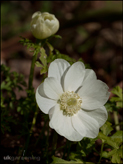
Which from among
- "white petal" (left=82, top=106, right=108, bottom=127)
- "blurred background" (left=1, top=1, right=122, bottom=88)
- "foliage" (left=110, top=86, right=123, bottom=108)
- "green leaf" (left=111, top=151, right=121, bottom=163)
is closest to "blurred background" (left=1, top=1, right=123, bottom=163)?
"blurred background" (left=1, top=1, right=122, bottom=88)

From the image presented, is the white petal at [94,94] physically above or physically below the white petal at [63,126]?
above

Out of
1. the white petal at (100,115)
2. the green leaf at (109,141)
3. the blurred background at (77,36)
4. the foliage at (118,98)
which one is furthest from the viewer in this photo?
the blurred background at (77,36)

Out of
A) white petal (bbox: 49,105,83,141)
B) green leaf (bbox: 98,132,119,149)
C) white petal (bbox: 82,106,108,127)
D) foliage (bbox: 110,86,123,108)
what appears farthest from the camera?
foliage (bbox: 110,86,123,108)

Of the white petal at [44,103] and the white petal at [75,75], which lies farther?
the white petal at [75,75]

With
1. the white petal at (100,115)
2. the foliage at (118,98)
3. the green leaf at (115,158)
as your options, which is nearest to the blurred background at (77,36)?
the foliage at (118,98)

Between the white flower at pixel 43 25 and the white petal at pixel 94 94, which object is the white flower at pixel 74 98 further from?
the white flower at pixel 43 25

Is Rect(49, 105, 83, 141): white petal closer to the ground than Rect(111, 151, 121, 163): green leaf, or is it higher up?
higher up

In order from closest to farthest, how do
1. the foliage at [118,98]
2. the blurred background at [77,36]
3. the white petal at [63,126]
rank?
1. the white petal at [63,126]
2. the foliage at [118,98]
3. the blurred background at [77,36]

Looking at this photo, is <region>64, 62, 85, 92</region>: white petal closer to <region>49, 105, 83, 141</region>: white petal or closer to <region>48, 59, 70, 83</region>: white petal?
<region>48, 59, 70, 83</region>: white petal
